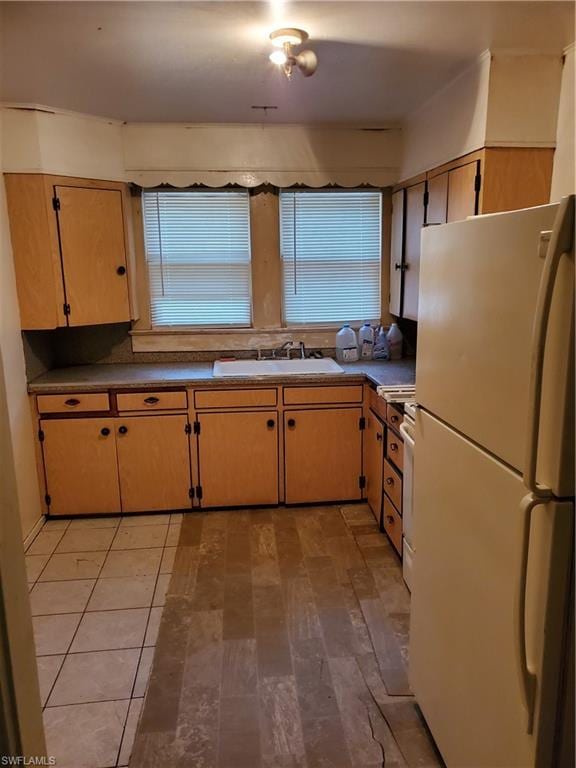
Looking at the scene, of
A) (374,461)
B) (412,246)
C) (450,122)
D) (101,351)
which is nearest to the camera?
(450,122)

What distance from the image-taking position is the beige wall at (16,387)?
2881 mm

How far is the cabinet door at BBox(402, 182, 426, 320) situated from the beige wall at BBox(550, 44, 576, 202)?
0.84m

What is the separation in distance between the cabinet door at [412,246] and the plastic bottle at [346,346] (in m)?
0.42

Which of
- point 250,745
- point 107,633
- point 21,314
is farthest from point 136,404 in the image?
point 250,745

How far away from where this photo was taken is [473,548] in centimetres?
132

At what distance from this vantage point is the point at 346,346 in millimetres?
3693

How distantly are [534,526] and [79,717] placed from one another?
1715 mm

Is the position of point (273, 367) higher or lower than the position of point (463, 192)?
lower

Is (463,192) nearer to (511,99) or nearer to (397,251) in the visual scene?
(511,99)

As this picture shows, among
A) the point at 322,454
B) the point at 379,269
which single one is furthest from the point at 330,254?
the point at 322,454

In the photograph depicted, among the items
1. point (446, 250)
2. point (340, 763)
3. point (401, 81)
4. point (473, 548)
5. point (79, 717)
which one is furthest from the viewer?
point (401, 81)

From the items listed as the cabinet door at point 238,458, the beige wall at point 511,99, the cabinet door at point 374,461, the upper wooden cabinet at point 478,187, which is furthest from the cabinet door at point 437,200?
the cabinet door at point 238,458

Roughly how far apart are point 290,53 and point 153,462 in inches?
91.8

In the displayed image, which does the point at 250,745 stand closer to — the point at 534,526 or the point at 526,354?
the point at 534,526
